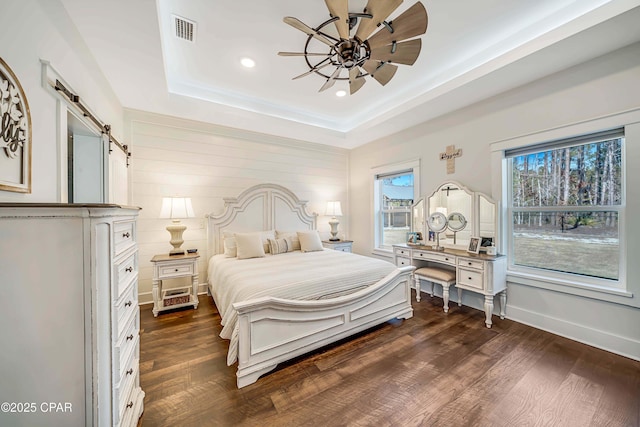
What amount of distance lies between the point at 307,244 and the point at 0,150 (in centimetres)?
298

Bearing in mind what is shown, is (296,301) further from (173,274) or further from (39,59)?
(39,59)

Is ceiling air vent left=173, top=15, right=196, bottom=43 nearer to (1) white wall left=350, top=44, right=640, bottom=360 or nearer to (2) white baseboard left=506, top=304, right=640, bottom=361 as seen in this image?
(1) white wall left=350, top=44, right=640, bottom=360

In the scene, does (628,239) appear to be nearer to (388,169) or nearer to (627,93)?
(627,93)

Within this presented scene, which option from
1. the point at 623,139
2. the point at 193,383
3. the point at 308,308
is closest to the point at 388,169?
the point at 623,139

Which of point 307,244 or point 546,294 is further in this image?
point 307,244

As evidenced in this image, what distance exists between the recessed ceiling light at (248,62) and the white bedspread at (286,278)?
7.53 ft

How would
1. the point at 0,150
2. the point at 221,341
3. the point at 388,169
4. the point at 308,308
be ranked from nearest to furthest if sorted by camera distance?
1. the point at 0,150
2. the point at 308,308
3. the point at 221,341
4. the point at 388,169

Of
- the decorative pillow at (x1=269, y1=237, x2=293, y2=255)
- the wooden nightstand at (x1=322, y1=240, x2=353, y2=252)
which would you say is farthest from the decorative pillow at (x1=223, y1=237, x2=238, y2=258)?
the wooden nightstand at (x1=322, y1=240, x2=353, y2=252)

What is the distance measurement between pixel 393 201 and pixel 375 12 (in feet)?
10.8

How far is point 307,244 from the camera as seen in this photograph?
3.66 metres

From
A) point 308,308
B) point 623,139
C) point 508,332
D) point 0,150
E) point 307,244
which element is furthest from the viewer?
point 307,244

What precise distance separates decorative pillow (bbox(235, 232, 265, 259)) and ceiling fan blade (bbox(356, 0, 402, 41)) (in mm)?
2547

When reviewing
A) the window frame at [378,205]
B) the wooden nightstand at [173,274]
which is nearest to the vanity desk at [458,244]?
the window frame at [378,205]

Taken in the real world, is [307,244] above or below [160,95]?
below
